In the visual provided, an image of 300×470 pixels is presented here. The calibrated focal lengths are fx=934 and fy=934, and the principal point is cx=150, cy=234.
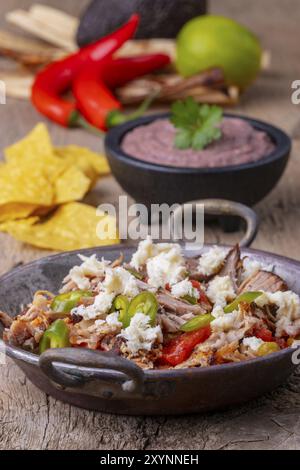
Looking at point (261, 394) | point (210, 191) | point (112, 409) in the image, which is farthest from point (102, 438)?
point (210, 191)

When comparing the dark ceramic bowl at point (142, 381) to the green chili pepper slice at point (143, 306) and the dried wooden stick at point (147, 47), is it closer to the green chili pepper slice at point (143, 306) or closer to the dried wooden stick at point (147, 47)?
the green chili pepper slice at point (143, 306)

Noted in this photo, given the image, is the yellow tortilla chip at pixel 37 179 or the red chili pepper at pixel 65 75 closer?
the yellow tortilla chip at pixel 37 179

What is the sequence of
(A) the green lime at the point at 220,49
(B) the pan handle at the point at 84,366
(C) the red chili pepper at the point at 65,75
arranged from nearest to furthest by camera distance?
(B) the pan handle at the point at 84,366, (C) the red chili pepper at the point at 65,75, (A) the green lime at the point at 220,49

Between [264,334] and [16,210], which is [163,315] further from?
[16,210]

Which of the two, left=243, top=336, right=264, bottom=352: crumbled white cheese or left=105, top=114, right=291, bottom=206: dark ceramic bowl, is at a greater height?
left=243, top=336, right=264, bottom=352: crumbled white cheese

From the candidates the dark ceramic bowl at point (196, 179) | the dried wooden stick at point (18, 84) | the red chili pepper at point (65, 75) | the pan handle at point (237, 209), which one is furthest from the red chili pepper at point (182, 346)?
the dried wooden stick at point (18, 84)

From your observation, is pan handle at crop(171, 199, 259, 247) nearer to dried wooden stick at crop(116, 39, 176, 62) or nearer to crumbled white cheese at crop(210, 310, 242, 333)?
crumbled white cheese at crop(210, 310, 242, 333)

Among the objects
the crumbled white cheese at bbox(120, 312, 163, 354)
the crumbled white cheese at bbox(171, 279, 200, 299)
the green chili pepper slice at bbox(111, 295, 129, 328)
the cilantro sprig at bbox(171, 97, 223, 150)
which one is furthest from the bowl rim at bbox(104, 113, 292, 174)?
the crumbled white cheese at bbox(120, 312, 163, 354)
